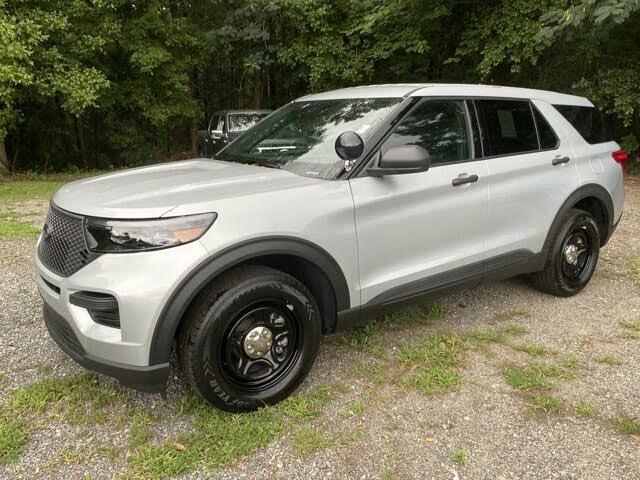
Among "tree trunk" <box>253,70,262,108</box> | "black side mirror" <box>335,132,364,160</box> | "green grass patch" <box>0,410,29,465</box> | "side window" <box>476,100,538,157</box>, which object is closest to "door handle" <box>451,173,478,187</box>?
"side window" <box>476,100,538,157</box>

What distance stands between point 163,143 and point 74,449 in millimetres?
20515

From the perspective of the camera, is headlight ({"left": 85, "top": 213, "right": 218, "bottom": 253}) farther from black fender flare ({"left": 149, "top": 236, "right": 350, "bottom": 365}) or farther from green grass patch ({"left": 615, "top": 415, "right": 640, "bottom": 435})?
green grass patch ({"left": 615, "top": 415, "right": 640, "bottom": 435})

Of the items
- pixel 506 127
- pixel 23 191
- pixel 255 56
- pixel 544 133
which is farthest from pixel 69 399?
pixel 255 56

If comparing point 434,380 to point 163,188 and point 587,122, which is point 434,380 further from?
point 587,122

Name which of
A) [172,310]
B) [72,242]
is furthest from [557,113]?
[72,242]

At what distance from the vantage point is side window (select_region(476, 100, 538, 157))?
3.51 meters

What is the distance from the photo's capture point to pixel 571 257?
422 centimetres

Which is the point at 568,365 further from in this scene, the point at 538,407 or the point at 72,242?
the point at 72,242

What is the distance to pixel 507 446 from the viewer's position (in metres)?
2.42

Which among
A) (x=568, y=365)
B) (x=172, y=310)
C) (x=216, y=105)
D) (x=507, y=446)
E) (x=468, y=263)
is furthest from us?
(x=216, y=105)

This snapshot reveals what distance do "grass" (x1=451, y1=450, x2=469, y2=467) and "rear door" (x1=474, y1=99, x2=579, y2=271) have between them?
1511mm

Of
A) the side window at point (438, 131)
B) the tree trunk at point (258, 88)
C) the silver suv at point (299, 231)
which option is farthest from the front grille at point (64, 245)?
the tree trunk at point (258, 88)

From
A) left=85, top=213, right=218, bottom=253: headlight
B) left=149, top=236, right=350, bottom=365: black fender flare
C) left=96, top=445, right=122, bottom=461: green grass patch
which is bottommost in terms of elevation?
left=96, top=445, right=122, bottom=461: green grass patch

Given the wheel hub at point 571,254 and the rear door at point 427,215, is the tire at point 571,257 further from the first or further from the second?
the rear door at point 427,215
